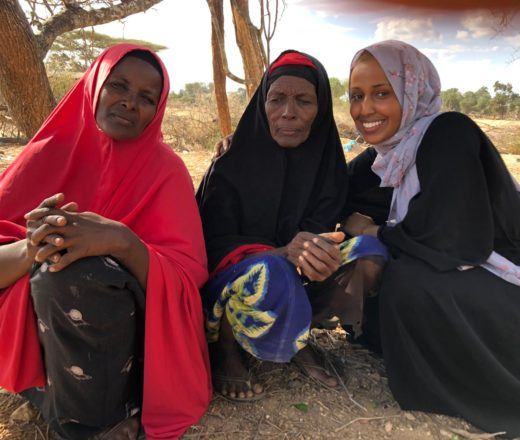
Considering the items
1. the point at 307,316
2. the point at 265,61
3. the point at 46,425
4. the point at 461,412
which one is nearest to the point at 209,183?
the point at 307,316

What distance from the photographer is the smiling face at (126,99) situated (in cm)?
186

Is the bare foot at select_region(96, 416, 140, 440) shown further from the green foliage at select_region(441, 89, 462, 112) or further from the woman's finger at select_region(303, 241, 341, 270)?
the green foliage at select_region(441, 89, 462, 112)

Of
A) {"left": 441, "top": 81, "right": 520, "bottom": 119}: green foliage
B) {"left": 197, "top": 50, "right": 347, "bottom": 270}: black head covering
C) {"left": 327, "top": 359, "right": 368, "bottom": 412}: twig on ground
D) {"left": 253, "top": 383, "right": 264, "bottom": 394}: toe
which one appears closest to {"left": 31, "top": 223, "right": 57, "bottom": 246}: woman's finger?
{"left": 197, "top": 50, "right": 347, "bottom": 270}: black head covering

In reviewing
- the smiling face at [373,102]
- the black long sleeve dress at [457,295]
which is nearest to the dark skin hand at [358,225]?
the black long sleeve dress at [457,295]

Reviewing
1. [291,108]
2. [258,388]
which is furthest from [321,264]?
[291,108]

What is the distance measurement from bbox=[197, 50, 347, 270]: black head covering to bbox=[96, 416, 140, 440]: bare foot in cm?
84

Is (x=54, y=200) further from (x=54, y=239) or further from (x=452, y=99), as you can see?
(x=452, y=99)

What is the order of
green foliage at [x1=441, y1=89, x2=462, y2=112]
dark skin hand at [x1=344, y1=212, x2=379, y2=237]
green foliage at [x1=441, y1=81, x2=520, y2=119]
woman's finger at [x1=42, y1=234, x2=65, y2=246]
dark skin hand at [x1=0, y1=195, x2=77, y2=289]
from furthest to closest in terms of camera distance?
green foliage at [x1=441, y1=89, x2=462, y2=112] → green foliage at [x1=441, y1=81, x2=520, y2=119] → dark skin hand at [x1=344, y1=212, x2=379, y2=237] → dark skin hand at [x1=0, y1=195, x2=77, y2=289] → woman's finger at [x1=42, y1=234, x2=65, y2=246]

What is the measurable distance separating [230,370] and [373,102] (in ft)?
4.83

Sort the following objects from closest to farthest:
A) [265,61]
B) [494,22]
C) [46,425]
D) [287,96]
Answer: [46,425]
[287,96]
[494,22]
[265,61]

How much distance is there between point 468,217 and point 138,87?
1519 mm

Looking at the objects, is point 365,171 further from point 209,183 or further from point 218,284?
point 218,284

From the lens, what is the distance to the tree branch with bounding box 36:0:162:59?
3.31m

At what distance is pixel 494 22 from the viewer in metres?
3.32
